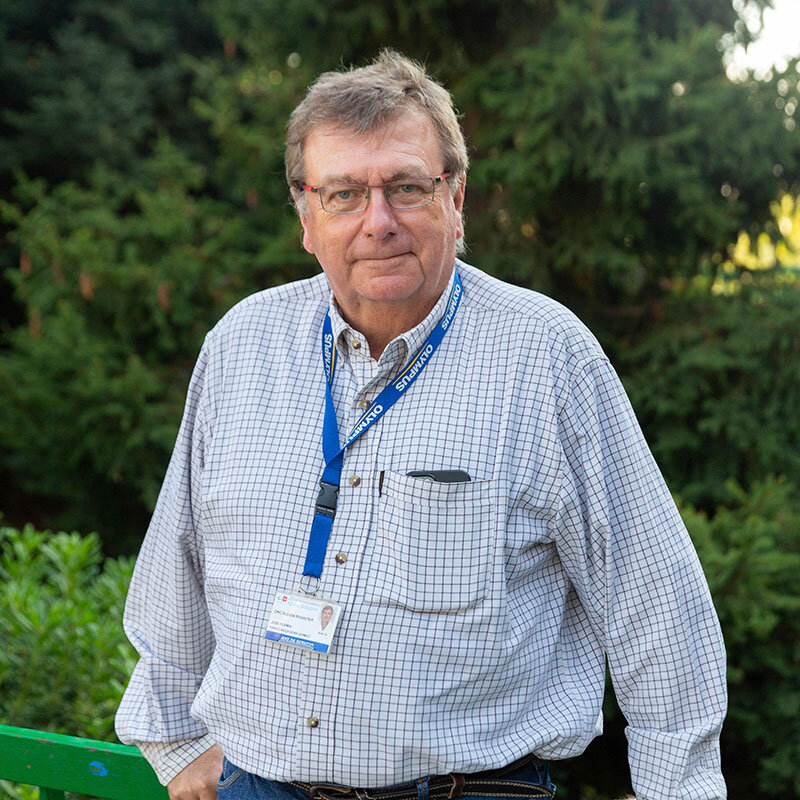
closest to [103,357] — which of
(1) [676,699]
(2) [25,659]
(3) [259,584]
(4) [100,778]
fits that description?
(2) [25,659]

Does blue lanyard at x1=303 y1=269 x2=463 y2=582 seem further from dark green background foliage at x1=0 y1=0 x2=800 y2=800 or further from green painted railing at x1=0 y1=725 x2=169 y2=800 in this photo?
dark green background foliage at x1=0 y1=0 x2=800 y2=800

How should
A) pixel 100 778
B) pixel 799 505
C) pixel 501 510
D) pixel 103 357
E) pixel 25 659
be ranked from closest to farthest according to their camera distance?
pixel 501 510
pixel 100 778
pixel 25 659
pixel 799 505
pixel 103 357

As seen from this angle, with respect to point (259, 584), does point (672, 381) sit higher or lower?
lower

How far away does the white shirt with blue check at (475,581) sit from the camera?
62.9 inches

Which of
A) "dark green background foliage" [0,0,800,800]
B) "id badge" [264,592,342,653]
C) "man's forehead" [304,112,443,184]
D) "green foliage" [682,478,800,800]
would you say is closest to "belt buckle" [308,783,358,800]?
"id badge" [264,592,342,653]

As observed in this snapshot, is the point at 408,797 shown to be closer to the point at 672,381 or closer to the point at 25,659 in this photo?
the point at 25,659

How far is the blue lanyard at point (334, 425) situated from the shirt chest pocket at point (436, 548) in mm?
105

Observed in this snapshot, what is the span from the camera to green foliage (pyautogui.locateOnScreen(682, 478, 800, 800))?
154 inches

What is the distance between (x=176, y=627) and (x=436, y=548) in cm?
70

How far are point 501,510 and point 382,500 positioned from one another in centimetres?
22

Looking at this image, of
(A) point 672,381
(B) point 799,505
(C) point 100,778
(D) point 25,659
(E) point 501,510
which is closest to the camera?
(E) point 501,510

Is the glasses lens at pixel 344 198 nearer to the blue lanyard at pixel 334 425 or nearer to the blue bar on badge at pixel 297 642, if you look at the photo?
the blue lanyard at pixel 334 425

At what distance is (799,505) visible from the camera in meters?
4.57

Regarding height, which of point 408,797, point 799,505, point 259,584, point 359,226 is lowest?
point 799,505
